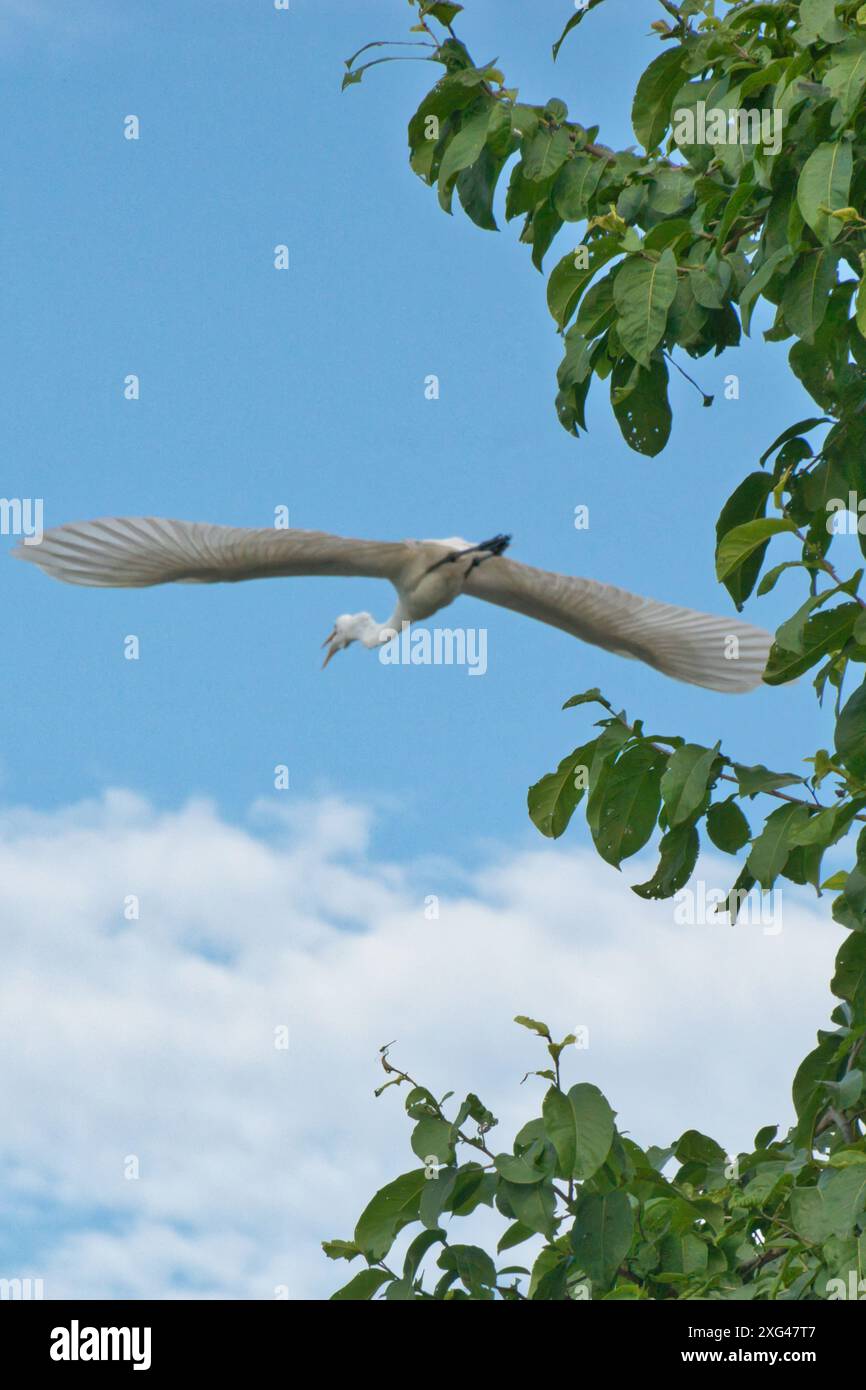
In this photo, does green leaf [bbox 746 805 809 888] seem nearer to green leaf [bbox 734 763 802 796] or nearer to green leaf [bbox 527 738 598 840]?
green leaf [bbox 734 763 802 796]

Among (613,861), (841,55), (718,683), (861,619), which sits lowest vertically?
(613,861)

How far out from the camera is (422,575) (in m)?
6.70

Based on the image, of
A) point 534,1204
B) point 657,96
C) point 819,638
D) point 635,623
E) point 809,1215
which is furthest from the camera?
point 635,623

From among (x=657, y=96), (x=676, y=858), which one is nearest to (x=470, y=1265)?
(x=676, y=858)

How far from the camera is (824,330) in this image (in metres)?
4.68

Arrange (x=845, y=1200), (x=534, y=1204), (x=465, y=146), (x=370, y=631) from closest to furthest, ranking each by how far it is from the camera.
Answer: (x=845, y=1200), (x=534, y=1204), (x=465, y=146), (x=370, y=631)

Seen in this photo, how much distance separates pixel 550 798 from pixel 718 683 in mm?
2228

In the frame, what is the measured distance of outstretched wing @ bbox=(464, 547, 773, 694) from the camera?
6844mm

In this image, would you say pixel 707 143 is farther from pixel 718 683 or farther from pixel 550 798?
pixel 718 683

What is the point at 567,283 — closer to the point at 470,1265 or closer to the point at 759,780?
the point at 759,780

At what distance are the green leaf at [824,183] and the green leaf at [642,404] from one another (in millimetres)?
700

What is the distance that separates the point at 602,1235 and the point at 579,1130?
0.95ft

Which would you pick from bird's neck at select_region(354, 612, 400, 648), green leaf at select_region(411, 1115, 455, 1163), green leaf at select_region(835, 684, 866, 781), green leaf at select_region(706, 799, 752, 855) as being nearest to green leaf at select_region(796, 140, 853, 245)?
green leaf at select_region(835, 684, 866, 781)
